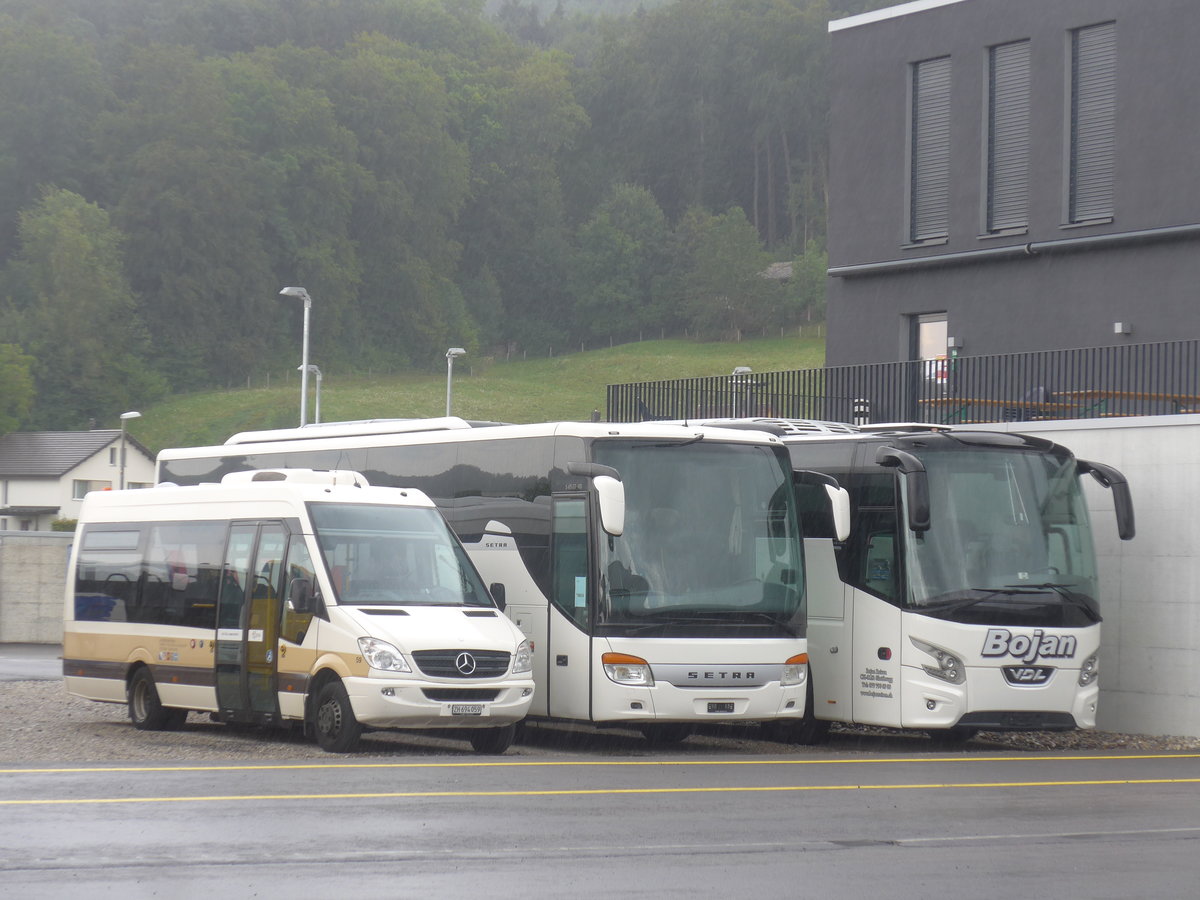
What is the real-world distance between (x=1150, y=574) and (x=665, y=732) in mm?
5624

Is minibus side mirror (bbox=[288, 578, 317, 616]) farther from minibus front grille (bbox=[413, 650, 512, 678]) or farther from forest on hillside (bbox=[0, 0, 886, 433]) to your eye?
forest on hillside (bbox=[0, 0, 886, 433])

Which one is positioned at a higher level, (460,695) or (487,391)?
(487,391)

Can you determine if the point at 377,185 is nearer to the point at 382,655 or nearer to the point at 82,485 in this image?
the point at 82,485

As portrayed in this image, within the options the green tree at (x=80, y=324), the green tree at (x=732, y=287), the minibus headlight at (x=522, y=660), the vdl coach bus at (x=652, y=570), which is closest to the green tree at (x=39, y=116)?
the green tree at (x=80, y=324)

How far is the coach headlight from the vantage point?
55.4ft

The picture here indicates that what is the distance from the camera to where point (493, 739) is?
1600 centimetres

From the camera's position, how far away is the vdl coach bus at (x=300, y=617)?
15.2 meters

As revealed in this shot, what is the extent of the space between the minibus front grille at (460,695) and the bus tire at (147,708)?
4.11 m

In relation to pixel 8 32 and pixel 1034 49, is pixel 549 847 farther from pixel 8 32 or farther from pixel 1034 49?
pixel 8 32

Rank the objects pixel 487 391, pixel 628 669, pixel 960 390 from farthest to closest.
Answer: pixel 487 391
pixel 960 390
pixel 628 669

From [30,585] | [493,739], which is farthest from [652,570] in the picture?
[30,585]

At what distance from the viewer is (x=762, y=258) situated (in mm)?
125062

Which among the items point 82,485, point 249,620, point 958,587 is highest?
point 82,485

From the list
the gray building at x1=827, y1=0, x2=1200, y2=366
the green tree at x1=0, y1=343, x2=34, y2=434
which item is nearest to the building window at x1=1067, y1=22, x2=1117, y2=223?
the gray building at x1=827, y1=0, x2=1200, y2=366
